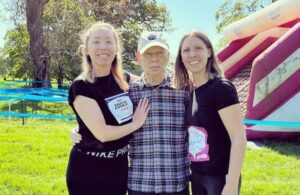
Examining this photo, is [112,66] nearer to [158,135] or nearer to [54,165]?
[158,135]

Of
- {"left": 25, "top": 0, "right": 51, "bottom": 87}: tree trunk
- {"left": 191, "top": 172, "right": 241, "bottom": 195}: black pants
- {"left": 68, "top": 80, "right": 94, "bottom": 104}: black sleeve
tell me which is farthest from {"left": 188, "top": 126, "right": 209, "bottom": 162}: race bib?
{"left": 25, "top": 0, "right": 51, "bottom": 87}: tree trunk

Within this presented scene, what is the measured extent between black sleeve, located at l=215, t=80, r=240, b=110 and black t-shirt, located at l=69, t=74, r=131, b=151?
58cm

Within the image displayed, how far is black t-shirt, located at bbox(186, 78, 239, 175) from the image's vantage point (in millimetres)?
2113

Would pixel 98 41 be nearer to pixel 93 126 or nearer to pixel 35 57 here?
pixel 93 126

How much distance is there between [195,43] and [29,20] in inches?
608

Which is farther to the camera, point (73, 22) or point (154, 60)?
point (73, 22)

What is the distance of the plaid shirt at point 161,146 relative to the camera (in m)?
2.28

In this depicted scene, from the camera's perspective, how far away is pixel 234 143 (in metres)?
2.06

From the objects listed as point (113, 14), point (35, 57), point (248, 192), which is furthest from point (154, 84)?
point (113, 14)

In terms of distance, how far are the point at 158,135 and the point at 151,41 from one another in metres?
0.55

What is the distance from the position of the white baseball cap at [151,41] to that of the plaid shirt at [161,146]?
22 centimetres

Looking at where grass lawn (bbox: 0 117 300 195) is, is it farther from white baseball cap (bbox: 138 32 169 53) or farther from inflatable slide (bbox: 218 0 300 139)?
white baseball cap (bbox: 138 32 169 53)

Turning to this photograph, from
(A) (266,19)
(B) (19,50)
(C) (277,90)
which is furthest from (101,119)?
(B) (19,50)

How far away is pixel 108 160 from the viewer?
229 cm
